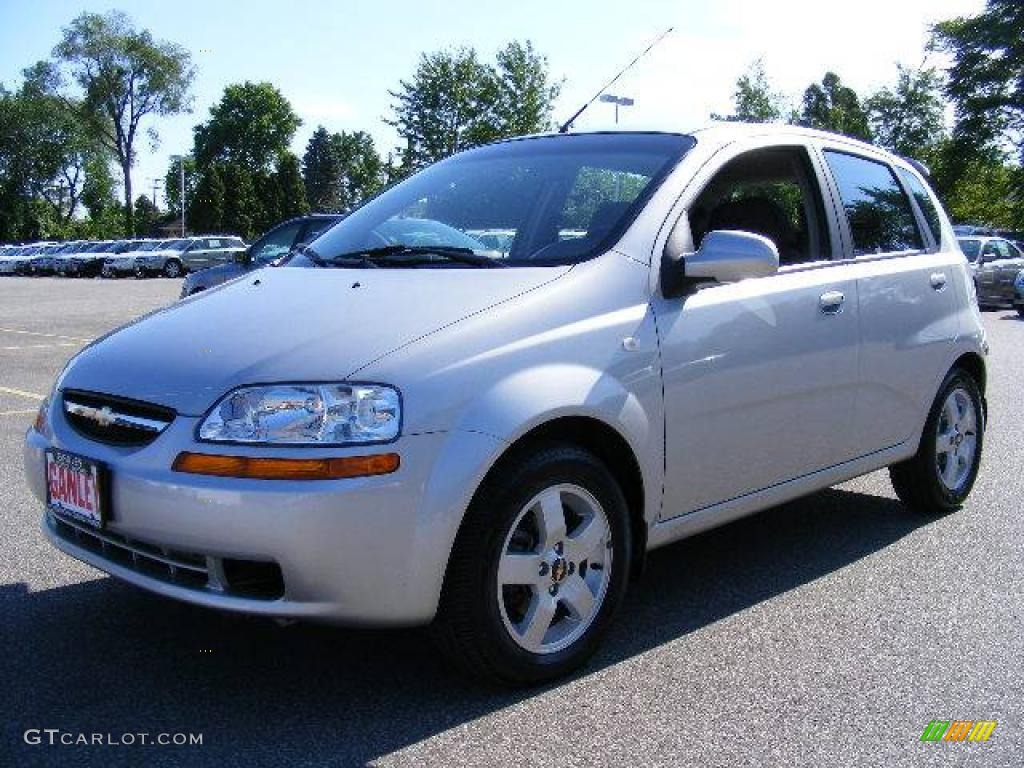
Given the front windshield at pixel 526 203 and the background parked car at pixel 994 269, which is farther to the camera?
the background parked car at pixel 994 269

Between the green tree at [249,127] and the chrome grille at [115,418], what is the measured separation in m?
103

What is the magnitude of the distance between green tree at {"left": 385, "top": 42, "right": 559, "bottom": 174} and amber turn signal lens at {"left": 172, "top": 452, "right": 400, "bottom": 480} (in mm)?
46706

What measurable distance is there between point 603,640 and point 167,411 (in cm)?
146

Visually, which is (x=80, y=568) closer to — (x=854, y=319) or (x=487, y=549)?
(x=487, y=549)

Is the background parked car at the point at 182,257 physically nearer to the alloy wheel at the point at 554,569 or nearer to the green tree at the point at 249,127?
the alloy wheel at the point at 554,569

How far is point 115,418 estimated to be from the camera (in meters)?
3.04

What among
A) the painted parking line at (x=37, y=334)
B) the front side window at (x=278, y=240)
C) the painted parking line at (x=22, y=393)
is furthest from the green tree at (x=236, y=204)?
the painted parking line at (x=22, y=393)

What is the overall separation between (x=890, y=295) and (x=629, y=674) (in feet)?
6.95

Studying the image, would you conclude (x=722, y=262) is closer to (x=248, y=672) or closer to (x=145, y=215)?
(x=248, y=672)

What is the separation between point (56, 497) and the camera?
322 centimetres

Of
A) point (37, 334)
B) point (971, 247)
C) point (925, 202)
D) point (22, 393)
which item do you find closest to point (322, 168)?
point (971, 247)

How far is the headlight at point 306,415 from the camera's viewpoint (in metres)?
2.78

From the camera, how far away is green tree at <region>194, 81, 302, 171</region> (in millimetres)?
102562

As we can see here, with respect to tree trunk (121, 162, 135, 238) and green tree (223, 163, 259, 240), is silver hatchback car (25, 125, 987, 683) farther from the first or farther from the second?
tree trunk (121, 162, 135, 238)
